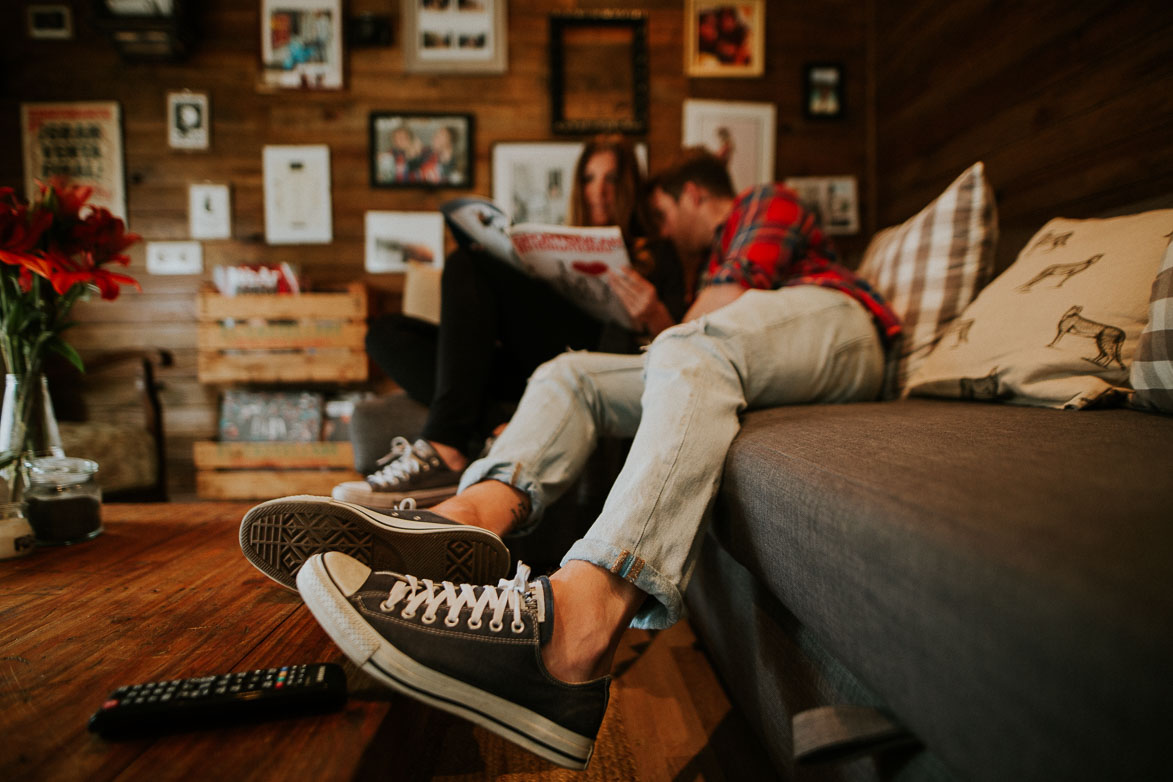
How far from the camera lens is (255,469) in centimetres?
187

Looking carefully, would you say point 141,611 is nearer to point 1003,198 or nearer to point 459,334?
point 459,334

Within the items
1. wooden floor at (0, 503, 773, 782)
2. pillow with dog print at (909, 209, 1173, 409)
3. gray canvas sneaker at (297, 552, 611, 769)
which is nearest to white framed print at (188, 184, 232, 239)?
wooden floor at (0, 503, 773, 782)

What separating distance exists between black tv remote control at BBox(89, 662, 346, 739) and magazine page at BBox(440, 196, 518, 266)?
887mm

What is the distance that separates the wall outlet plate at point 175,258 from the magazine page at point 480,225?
152 centimetres

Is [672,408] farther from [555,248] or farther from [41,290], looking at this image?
[41,290]

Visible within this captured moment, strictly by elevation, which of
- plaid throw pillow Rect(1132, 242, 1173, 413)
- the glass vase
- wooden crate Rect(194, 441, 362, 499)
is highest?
plaid throw pillow Rect(1132, 242, 1173, 413)

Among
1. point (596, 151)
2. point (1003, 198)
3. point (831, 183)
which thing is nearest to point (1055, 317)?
point (1003, 198)

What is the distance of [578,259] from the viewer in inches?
45.7

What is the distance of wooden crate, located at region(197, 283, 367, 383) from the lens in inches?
73.7

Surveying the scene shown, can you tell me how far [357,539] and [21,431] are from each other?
0.68 m

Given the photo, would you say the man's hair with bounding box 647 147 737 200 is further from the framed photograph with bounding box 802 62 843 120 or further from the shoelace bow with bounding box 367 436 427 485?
the framed photograph with bounding box 802 62 843 120

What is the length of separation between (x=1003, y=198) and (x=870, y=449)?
1.40 m

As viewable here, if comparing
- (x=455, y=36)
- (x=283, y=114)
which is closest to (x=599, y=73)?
(x=455, y=36)

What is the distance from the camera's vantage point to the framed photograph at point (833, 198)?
220 centimetres
